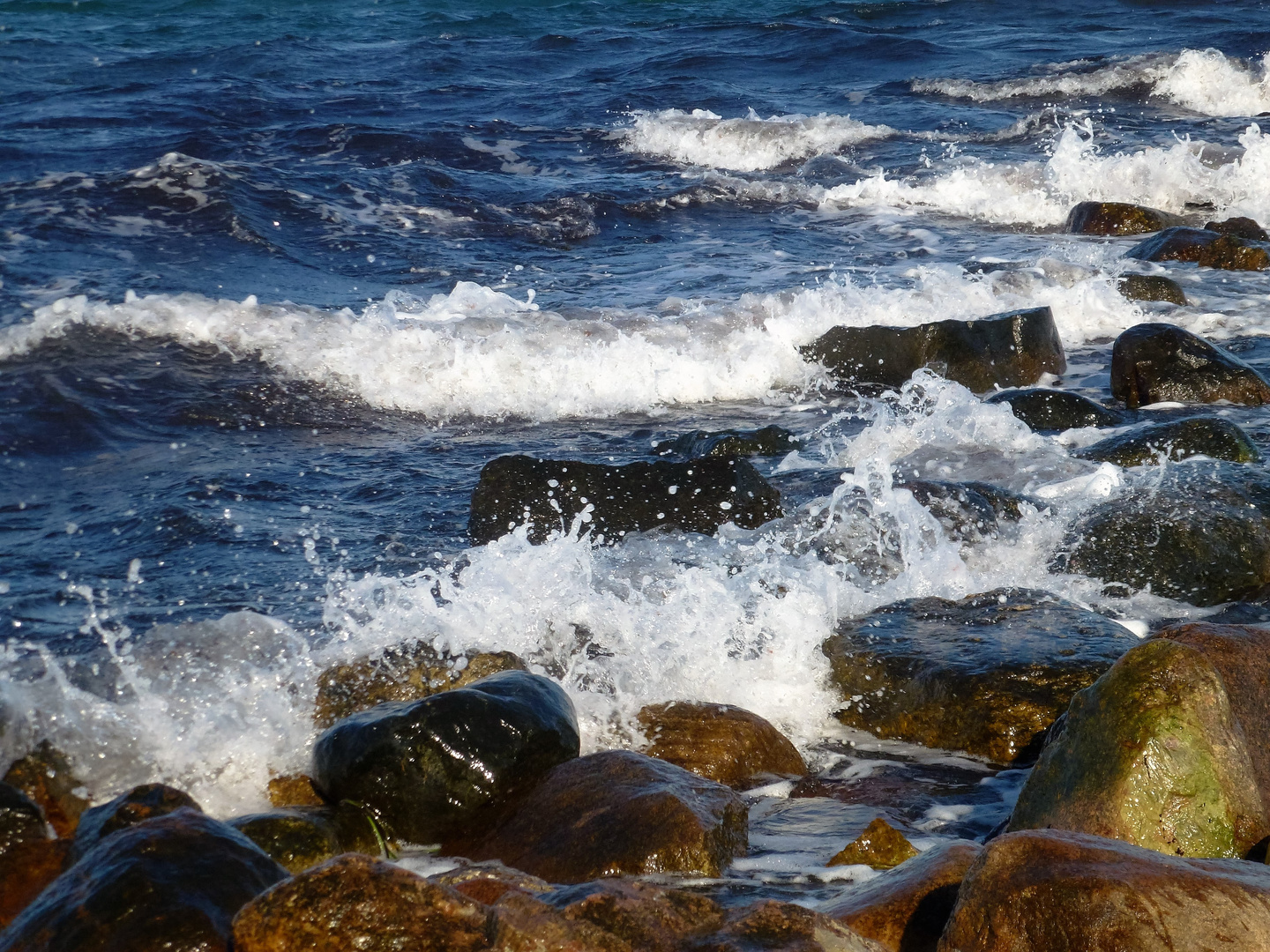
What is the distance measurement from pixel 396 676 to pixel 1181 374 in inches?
185

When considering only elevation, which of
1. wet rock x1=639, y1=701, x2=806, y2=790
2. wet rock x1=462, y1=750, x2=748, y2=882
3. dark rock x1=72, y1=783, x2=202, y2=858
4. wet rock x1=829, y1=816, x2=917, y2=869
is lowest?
wet rock x1=639, y1=701, x2=806, y2=790

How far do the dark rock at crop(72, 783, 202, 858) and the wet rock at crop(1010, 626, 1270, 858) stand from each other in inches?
73.5

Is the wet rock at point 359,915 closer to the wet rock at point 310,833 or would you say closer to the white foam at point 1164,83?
the wet rock at point 310,833

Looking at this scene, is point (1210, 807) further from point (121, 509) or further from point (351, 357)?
point (351, 357)

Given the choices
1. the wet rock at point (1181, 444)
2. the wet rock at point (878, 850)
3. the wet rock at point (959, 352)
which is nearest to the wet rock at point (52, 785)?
the wet rock at point (878, 850)

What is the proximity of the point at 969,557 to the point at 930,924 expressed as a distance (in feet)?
8.69

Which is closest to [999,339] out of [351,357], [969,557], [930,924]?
[969,557]

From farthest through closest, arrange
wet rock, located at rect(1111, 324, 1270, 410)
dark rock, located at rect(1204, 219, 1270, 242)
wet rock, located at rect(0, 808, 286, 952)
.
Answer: dark rock, located at rect(1204, 219, 1270, 242), wet rock, located at rect(1111, 324, 1270, 410), wet rock, located at rect(0, 808, 286, 952)

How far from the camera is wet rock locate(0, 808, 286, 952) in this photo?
2.12 metres

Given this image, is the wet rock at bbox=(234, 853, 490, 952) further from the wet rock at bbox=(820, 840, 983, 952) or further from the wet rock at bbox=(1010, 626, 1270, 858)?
the wet rock at bbox=(1010, 626, 1270, 858)

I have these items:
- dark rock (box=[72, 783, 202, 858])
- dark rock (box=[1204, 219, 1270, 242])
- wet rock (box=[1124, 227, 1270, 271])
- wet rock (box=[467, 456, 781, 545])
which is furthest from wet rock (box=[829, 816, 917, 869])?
dark rock (box=[1204, 219, 1270, 242])

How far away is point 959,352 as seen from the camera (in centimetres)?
705

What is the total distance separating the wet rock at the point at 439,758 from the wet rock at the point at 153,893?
0.75 m

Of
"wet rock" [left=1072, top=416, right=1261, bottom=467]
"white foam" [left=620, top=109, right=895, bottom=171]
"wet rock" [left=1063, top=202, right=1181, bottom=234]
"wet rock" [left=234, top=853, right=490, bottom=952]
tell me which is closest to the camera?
"wet rock" [left=234, top=853, right=490, bottom=952]
